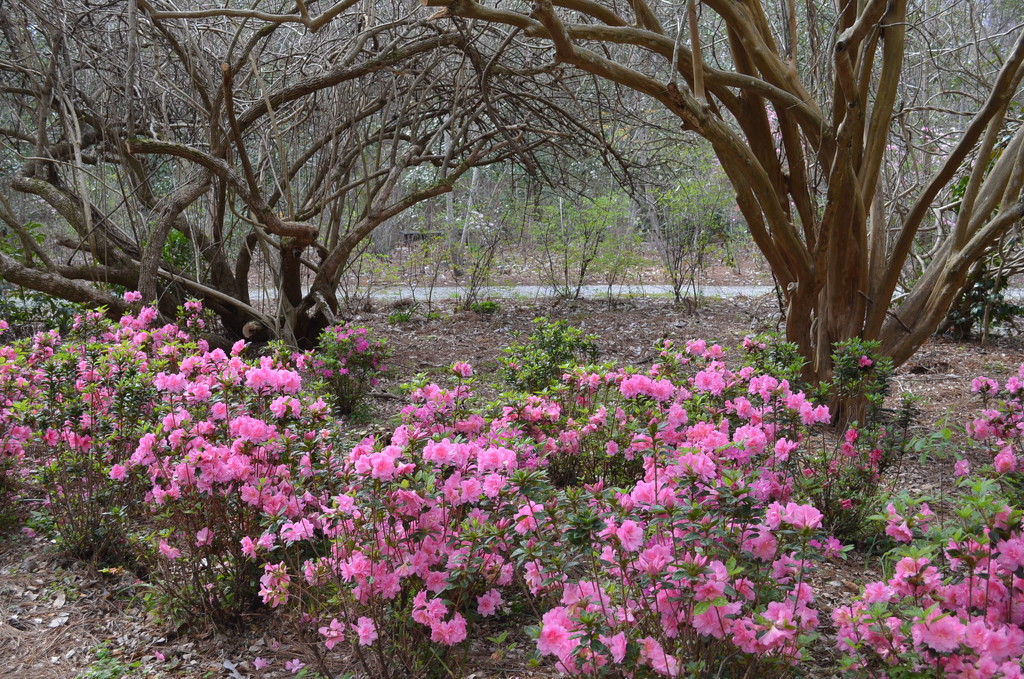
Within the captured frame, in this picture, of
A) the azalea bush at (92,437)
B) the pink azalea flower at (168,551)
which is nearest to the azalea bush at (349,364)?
the azalea bush at (92,437)

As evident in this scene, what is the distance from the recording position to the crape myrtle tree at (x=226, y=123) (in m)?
4.95

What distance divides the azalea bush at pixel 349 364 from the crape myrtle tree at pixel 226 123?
2.61ft

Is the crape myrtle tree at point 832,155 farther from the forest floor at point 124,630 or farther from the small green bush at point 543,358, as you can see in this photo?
the small green bush at point 543,358

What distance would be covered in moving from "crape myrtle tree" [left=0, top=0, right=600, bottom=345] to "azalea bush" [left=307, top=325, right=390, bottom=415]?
80 centimetres

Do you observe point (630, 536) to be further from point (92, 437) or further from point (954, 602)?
point (92, 437)

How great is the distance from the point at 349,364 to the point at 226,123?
7.97 feet

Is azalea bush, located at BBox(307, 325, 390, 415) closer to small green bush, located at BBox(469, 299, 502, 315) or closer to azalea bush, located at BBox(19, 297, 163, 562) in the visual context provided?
azalea bush, located at BBox(19, 297, 163, 562)

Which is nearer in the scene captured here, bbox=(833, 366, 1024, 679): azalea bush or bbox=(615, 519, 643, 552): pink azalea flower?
bbox=(833, 366, 1024, 679): azalea bush

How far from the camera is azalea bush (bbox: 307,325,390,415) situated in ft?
15.9

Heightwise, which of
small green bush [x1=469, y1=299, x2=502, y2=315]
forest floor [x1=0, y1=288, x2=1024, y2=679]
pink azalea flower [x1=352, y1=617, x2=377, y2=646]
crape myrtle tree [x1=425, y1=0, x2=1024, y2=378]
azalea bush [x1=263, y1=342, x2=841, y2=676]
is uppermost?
crape myrtle tree [x1=425, y1=0, x2=1024, y2=378]

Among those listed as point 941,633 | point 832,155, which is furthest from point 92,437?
point 832,155

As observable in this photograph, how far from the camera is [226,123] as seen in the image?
5.91 metres

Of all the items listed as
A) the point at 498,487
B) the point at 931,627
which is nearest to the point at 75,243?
the point at 498,487

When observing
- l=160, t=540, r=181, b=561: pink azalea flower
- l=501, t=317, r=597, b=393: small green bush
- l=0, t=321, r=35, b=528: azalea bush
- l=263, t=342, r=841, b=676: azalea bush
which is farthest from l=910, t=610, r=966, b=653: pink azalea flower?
l=0, t=321, r=35, b=528: azalea bush
